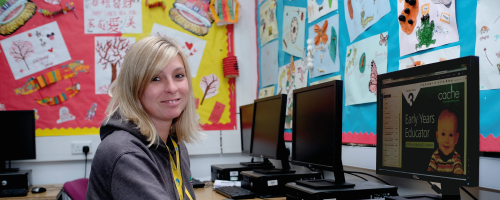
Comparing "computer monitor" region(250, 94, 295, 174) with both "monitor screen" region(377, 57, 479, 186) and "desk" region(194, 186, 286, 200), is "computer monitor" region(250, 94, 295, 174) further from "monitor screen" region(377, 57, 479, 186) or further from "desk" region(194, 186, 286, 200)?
"monitor screen" region(377, 57, 479, 186)

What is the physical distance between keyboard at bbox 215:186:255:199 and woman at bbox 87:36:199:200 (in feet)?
1.55

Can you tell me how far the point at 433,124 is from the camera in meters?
1.05

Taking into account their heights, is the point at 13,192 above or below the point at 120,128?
below

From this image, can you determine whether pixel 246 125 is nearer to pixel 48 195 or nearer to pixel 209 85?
pixel 209 85

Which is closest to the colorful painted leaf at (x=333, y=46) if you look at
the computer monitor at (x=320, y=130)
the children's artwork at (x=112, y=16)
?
the computer monitor at (x=320, y=130)

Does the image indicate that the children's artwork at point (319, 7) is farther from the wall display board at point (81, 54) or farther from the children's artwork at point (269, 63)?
the wall display board at point (81, 54)

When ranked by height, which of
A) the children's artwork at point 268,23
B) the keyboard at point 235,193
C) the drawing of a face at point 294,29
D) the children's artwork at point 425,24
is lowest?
the keyboard at point 235,193

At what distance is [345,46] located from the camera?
1.92 meters

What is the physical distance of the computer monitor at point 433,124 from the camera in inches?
36.7

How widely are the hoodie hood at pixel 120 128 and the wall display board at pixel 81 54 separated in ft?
6.24

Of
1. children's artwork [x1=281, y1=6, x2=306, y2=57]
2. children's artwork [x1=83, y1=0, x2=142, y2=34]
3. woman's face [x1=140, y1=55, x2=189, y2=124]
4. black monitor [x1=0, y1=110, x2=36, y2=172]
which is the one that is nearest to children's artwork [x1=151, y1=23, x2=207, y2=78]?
children's artwork [x1=83, y1=0, x2=142, y2=34]

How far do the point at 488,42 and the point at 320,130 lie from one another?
63 cm

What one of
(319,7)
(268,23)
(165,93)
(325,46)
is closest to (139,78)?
(165,93)

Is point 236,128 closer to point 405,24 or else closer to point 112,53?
point 112,53
